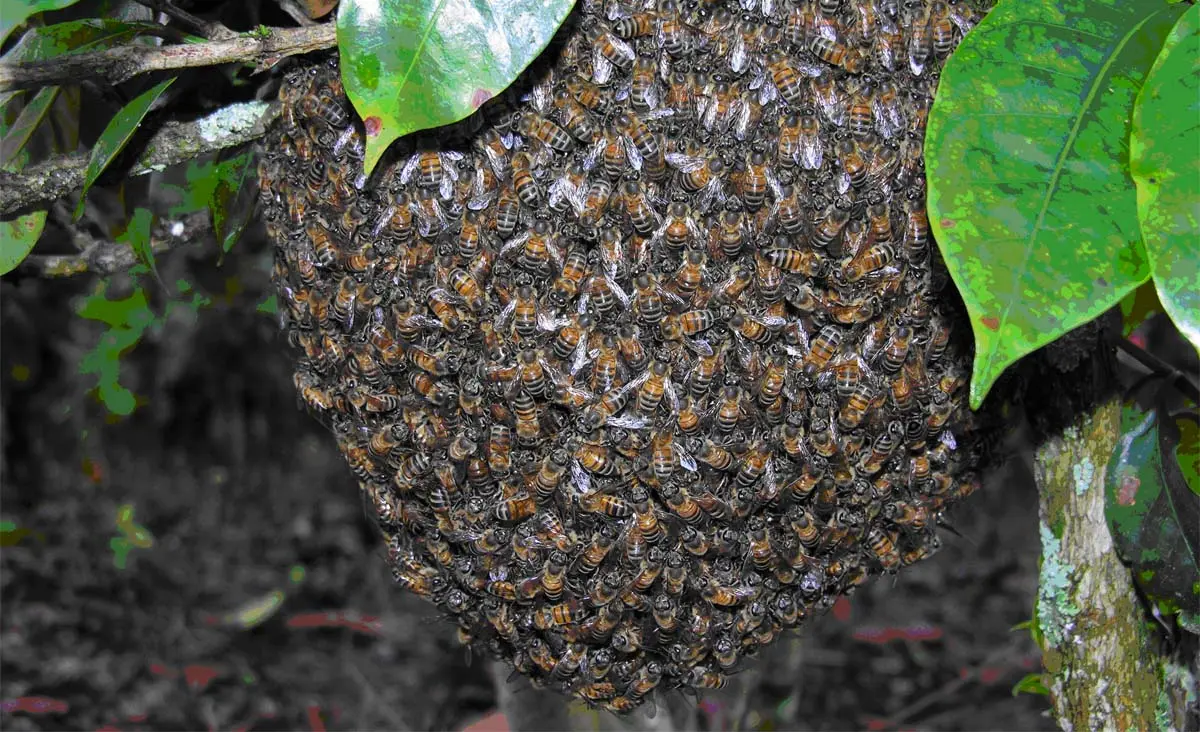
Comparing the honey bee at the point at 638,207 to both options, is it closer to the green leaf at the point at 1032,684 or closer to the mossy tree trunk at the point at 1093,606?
the mossy tree trunk at the point at 1093,606

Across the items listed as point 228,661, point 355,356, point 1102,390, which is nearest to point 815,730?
point 228,661

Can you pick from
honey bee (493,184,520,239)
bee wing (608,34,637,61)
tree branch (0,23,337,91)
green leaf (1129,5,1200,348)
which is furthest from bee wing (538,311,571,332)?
green leaf (1129,5,1200,348)

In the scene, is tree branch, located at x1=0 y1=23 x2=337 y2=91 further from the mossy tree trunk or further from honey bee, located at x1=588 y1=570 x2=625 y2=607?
the mossy tree trunk

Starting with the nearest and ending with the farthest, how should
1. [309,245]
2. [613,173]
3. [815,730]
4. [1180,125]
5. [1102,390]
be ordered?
Result: [1180,125]
[613,173]
[309,245]
[1102,390]
[815,730]

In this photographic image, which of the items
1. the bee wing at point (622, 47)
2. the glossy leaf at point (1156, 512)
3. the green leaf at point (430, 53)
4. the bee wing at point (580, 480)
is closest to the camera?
the green leaf at point (430, 53)

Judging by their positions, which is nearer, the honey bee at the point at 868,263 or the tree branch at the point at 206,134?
the honey bee at the point at 868,263

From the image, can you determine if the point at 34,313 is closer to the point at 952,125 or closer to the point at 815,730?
the point at 815,730

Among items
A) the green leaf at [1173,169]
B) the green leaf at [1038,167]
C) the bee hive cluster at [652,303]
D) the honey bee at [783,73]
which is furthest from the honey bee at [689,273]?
the green leaf at [1173,169]
